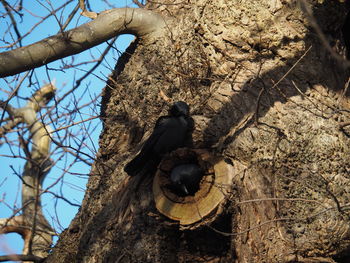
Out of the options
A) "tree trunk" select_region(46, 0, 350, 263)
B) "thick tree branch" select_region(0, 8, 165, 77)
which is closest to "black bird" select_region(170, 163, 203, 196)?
"tree trunk" select_region(46, 0, 350, 263)

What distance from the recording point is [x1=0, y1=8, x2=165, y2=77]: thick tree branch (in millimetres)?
2859

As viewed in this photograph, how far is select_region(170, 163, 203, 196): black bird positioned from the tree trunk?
175mm

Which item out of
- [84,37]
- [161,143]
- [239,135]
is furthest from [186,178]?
[84,37]

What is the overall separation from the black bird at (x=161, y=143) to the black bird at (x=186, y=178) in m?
0.19

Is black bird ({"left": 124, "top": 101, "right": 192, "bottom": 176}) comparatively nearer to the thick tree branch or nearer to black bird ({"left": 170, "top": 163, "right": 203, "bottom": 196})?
black bird ({"left": 170, "top": 163, "right": 203, "bottom": 196})

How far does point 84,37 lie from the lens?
313 cm

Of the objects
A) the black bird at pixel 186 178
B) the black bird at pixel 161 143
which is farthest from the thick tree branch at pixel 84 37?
the black bird at pixel 186 178

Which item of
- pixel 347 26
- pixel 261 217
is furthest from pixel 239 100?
pixel 347 26

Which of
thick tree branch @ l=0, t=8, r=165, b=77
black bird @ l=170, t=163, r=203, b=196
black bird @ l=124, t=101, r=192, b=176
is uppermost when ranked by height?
thick tree branch @ l=0, t=8, r=165, b=77

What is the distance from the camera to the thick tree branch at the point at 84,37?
2859mm

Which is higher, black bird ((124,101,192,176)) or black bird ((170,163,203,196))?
black bird ((124,101,192,176))

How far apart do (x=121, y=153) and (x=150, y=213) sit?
0.72 m

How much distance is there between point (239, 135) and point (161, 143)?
0.49m

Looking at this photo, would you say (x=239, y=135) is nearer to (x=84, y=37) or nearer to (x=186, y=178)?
(x=186, y=178)
